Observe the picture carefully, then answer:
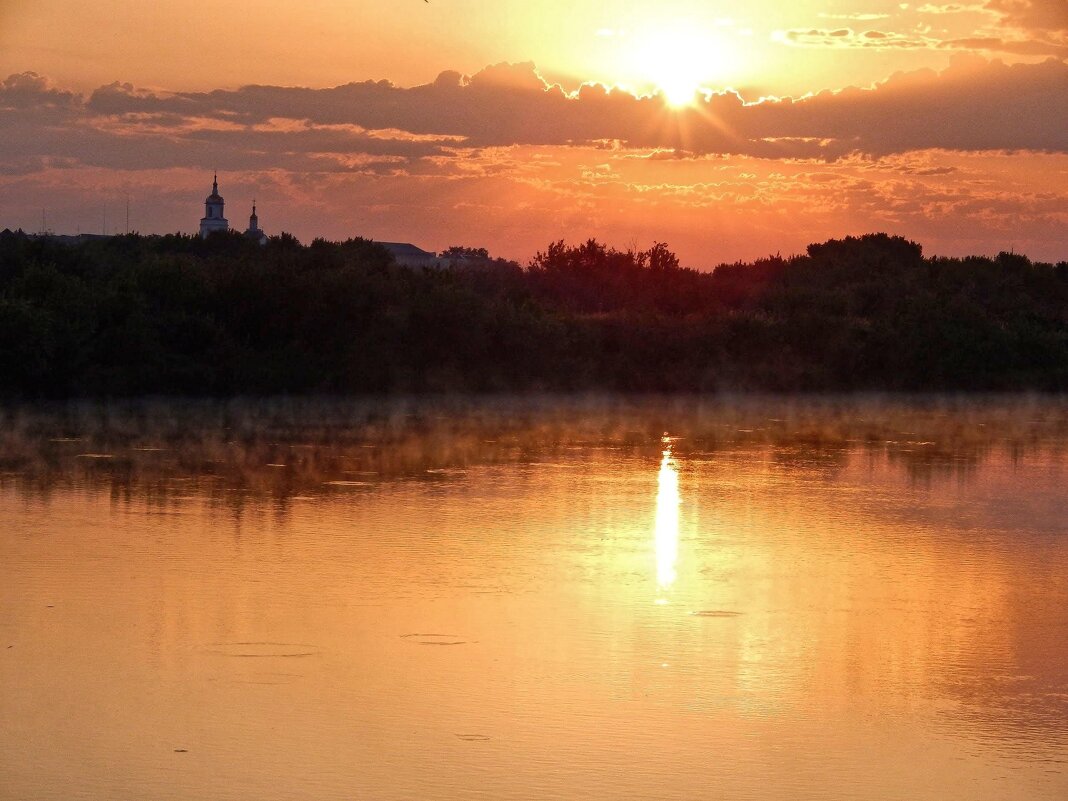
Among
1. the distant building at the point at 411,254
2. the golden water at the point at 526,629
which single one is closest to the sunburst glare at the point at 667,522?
the golden water at the point at 526,629

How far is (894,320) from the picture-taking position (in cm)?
3428

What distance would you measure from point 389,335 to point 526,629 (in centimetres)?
2044

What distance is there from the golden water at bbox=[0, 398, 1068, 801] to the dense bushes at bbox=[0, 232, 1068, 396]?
30.8 ft

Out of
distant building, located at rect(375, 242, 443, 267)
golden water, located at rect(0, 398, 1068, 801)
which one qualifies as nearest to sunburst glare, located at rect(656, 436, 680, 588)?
golden water, located at rect(0, 398, 1068, 801)

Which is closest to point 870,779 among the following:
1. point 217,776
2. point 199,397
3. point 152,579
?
point 217,776

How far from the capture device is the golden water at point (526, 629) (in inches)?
251

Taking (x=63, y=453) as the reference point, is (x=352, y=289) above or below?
above

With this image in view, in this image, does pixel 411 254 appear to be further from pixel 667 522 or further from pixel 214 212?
pixel 667 522

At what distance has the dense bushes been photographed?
2623cm

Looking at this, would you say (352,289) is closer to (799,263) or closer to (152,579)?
(152,579)

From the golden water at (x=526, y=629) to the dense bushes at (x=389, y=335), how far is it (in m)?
9.38

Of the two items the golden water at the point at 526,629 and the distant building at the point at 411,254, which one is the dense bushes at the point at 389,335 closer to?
the golden water at the point at 526,629

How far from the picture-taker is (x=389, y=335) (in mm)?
28875

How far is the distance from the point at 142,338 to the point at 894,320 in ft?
54.8
